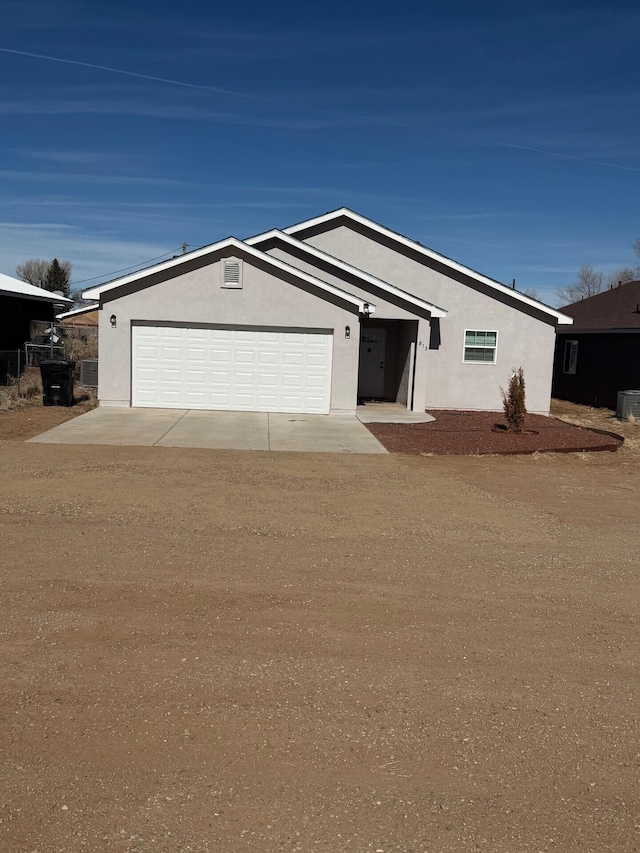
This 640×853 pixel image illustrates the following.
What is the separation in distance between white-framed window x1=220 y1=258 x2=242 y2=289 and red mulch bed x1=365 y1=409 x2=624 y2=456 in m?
5.32

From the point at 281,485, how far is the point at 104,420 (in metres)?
7.83

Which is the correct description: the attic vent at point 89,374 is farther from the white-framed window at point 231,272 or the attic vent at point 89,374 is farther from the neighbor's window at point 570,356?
the neighbor's window at point 570,356

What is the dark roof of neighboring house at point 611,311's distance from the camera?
26.5m

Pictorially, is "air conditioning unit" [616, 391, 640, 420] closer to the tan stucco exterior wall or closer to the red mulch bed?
the red mulch bed

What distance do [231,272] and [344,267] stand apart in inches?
137

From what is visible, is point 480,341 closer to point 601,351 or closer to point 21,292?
point 601,351

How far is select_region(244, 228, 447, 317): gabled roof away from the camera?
863 inches

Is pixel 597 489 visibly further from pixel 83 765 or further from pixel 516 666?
pixel 83 765

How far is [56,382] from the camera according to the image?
20125 mm

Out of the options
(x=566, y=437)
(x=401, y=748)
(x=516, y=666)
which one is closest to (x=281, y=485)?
(x=516, y=666)

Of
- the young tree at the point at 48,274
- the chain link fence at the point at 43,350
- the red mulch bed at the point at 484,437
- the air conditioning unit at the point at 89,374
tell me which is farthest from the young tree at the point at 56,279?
the red mulch bed at the point at 484,437

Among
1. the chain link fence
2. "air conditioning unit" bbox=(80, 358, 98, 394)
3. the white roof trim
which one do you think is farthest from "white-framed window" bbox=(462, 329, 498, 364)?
the chain link fence

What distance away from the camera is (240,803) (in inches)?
150

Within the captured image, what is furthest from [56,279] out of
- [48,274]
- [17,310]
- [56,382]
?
[56,382]
